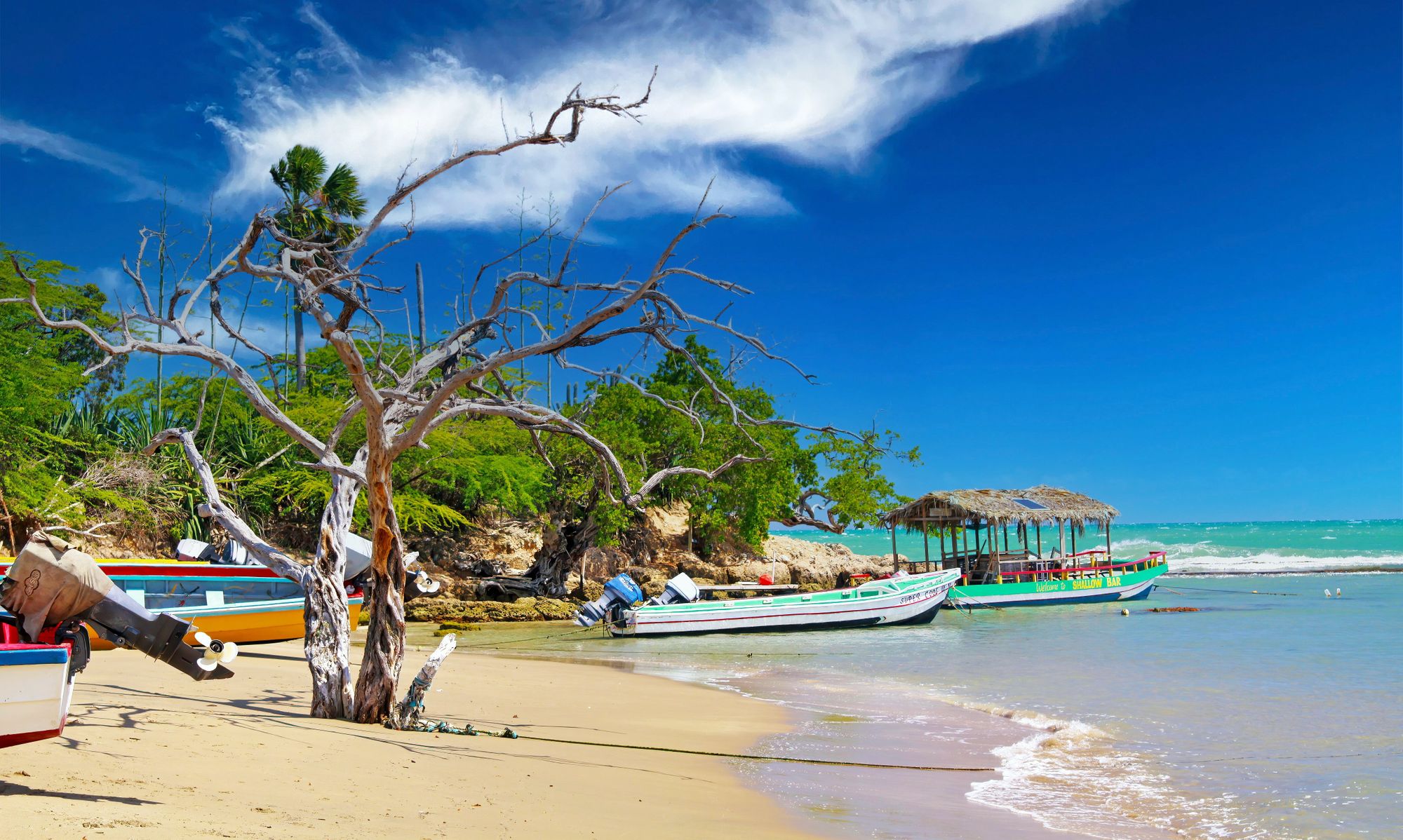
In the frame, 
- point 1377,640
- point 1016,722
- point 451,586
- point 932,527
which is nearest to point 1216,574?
point 932,527

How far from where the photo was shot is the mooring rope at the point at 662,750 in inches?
305

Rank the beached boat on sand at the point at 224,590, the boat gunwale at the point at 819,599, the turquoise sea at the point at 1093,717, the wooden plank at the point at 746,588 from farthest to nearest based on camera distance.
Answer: the wooden plank at the point at 746,588, the boat gunwale at the point at 819,599, the beached boat on sand at the point at 224,590, the turquoise sea at the point at 1093,717

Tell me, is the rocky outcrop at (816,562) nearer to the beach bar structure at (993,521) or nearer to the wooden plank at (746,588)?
the beach bar structure at (993,521)

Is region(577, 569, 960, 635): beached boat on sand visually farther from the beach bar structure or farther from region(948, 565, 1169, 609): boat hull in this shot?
the beach bar structure

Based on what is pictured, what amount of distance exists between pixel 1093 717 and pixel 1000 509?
20.7 meters

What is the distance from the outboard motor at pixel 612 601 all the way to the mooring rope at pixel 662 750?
11951mm

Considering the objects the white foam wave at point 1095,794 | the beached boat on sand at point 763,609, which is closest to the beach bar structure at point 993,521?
the beached boat on sand at point 763,609

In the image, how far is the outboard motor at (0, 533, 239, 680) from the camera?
5.03m

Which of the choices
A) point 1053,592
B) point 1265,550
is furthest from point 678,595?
point 1265,550

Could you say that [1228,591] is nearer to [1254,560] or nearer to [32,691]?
[1254,560]

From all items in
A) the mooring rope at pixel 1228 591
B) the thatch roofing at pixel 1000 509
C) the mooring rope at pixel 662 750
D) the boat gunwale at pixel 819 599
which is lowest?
the mooring rope at pixel 1228 591

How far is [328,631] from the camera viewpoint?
26.2ft

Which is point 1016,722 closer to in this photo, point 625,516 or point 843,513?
point 625,516

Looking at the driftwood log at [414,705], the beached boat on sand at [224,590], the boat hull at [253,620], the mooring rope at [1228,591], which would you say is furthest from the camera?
the mooring rope at [1228,591]
